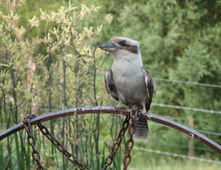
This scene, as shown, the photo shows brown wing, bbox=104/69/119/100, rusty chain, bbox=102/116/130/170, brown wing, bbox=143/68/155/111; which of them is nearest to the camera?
rusty chain, bbox=102/116/130/170

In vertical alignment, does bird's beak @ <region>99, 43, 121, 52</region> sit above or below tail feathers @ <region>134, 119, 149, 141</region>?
above

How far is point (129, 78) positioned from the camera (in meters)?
2.26

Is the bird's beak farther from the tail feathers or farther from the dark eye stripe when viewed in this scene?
the tail feathers

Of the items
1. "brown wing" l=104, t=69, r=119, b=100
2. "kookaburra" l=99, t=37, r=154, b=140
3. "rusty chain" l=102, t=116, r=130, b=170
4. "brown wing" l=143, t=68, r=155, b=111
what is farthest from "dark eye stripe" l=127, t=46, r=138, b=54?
"rusty chain" l=102, t=116, r=130, b=170

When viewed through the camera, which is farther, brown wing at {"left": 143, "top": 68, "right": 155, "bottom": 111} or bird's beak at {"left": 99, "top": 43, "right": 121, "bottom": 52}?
brown wing at {"left": 143, "top": 68, "right": 155, "bottom": 111}

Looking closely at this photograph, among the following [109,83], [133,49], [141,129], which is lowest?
[141,129]

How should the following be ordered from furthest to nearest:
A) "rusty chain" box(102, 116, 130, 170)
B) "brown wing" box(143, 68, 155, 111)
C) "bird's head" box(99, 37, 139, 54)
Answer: "brown wing" box(143, 68, 155, 111) → "bird's head" box(99, 37, 139, 54) → "rusty chain" box(102, 116, 130, 170)

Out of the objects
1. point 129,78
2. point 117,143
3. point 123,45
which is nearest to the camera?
point 117,143

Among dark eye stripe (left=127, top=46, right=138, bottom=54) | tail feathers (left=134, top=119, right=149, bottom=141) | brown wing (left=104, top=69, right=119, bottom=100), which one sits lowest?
tail feathers (left=134, top=119, right=149, bottom=141)

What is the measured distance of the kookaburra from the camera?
2125mm

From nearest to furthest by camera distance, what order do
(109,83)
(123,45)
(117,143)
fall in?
(117,143) → (123,45) → (109,83)

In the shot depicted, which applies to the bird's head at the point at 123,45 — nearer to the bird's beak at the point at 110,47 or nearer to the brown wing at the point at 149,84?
the bird's beak at the point at 110,47

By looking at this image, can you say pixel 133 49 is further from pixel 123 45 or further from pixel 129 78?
pixel 129 78

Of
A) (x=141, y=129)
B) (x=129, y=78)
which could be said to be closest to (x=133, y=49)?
(x=129, y=78)
